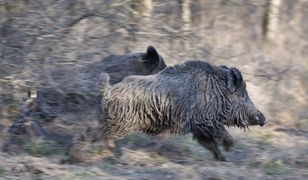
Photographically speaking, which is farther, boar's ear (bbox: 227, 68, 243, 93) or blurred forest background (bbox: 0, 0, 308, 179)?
boar's ear (bbox: 227, 68, 243, 93)

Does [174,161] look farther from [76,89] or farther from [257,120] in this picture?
[76,89]

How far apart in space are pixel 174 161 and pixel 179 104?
794 millimetres

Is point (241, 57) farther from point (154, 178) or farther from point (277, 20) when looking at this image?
point (154, 178)

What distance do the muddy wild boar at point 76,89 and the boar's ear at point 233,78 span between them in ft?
3.42

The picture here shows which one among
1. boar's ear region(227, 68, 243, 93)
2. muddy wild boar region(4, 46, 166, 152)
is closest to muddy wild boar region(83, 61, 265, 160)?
boar's ear region(227, 68, 243, 93)

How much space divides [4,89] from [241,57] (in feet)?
16.4

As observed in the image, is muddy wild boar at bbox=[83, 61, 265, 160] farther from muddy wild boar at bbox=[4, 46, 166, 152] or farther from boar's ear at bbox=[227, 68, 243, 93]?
muddy wild boar at bbox=[4, 46, 166, 152]

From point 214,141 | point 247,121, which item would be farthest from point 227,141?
point 247,121

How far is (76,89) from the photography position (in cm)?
909

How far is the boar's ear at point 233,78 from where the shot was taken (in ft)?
29.2

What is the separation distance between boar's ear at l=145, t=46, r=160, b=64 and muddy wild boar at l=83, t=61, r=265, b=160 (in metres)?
0.40

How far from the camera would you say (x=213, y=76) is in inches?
353

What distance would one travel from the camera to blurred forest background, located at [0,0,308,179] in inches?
318

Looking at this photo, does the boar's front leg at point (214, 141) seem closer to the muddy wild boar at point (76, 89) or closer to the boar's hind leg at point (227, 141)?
the boar's hind leg at point (227, 141)
